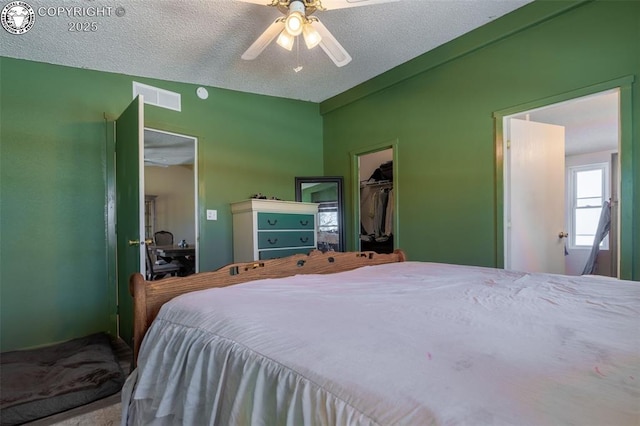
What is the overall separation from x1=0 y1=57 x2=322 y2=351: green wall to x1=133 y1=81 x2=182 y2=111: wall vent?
0.05m

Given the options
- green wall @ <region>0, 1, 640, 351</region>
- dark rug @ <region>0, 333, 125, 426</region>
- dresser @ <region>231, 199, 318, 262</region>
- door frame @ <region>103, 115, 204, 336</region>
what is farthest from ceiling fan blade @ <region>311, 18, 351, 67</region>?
dark rug @ <region>0, 333, 125, 426</region>

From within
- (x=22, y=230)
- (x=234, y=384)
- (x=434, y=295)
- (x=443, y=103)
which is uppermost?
(x=443, y=103)

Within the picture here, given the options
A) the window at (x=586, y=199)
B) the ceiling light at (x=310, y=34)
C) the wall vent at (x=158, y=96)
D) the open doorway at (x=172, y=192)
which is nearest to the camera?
the ceiling light at (x=310, y=34)

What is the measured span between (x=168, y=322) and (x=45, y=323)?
8.11ft

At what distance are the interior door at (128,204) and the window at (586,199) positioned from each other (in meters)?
6.19

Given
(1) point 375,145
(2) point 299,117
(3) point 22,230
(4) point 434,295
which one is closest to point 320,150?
(2) point 299,117

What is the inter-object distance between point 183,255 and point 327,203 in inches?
70.0

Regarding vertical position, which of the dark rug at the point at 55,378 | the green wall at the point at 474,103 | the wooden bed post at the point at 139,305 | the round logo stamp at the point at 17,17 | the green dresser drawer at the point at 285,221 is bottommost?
the dark rug at the point at 55,378

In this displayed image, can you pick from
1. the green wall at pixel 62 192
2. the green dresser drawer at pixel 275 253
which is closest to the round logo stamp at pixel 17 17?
the green wall at pixel 62 192

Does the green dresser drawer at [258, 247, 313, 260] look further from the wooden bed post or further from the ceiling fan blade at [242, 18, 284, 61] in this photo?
the wooden bed post

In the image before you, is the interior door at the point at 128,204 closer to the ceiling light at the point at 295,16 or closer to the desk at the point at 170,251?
the desk at the point at 170,251

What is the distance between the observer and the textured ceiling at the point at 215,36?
2293 millimetres

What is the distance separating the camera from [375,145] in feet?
11.9

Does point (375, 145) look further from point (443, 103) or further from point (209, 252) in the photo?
point (209, 252)
